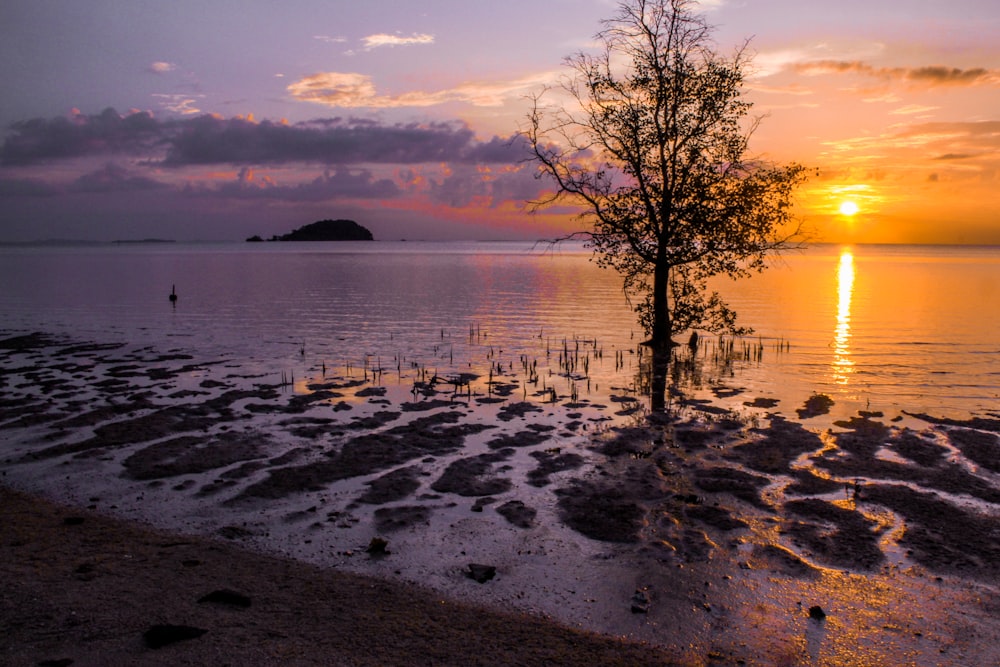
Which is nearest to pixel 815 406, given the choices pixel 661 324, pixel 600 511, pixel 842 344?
pixel 600 511

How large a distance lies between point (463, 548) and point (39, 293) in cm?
6790

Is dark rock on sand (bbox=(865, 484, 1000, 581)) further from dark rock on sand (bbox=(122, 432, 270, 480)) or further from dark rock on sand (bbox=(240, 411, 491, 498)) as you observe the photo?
dark rock on sand (bbox=(122, 432, 270, 480))

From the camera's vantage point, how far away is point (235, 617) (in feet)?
25.1

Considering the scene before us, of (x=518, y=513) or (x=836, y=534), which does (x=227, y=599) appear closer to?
(x=518, y=513)

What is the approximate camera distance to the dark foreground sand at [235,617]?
688 centimetres

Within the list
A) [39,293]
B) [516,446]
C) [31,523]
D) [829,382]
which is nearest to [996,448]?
[829,382]

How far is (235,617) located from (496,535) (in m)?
4.27

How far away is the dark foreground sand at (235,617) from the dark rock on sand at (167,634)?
6cm

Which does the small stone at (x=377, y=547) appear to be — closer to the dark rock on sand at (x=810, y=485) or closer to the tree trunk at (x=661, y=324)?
the dark rock on sand at (x=810, y=485)

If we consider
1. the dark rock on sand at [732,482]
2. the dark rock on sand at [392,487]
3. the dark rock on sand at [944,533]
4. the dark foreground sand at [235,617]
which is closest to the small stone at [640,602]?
the dark foreground sand at [235,617]

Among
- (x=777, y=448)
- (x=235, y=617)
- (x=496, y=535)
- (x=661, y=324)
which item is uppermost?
(x=661, y=324)

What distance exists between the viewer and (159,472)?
1325cm

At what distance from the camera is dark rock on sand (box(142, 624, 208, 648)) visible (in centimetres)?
700

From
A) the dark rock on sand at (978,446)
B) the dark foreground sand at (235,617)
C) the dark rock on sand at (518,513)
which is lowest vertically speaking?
the dark rock on sand at (518,513)
